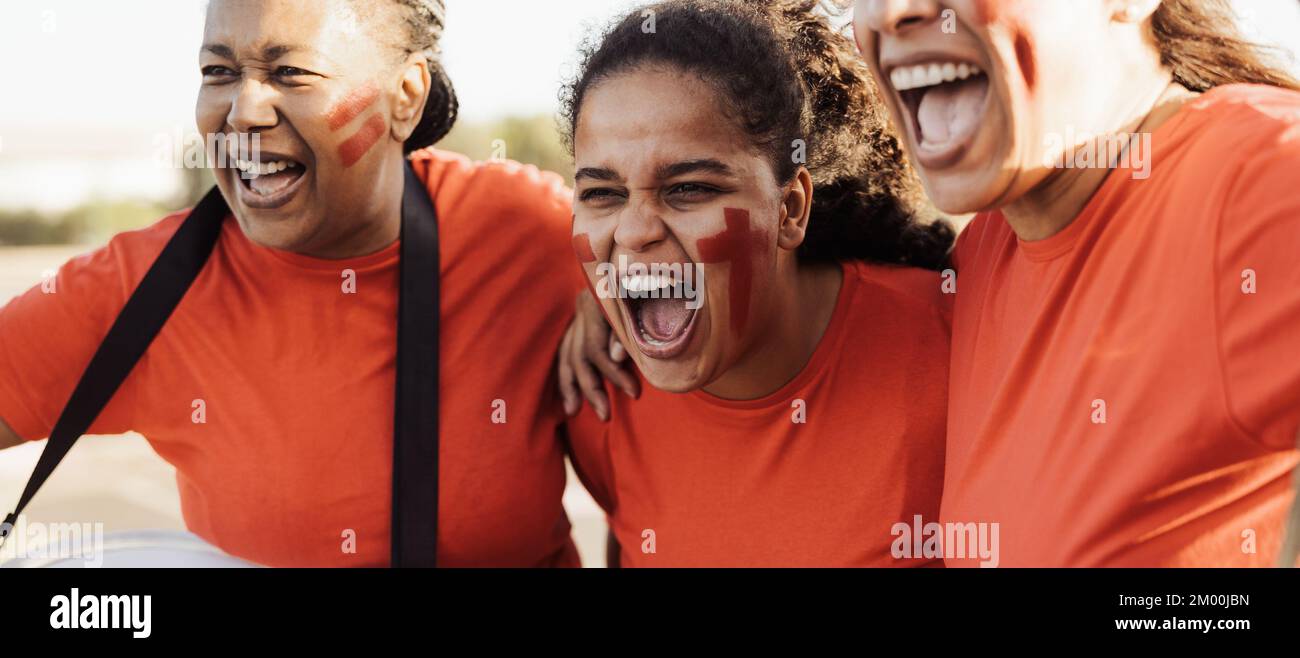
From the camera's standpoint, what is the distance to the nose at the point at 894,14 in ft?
7.13

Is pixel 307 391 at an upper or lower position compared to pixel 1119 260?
lower

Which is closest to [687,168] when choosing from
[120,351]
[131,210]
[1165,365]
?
[1165,365]

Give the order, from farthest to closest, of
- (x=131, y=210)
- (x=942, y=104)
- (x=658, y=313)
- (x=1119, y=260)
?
1. (x=131, y=210)
2. (x=658, y=313)
3. (x=942, y=104)
4. (x=1119, y=260)

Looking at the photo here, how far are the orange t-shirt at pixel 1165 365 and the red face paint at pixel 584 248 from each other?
3.01 feet

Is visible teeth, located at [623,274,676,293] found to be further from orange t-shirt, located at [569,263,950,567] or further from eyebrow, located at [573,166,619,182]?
orange t-shirt, located at [569,263,950,567]

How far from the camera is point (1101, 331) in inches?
81.8

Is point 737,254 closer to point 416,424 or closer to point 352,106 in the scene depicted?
point 416,424

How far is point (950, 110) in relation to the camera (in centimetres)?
230

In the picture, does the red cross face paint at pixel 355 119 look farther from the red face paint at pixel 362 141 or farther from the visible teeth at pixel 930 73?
the visible teeth at pixel 930 73

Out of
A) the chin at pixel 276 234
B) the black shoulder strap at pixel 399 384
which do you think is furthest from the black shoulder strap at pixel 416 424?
the chin at pixel 276 234

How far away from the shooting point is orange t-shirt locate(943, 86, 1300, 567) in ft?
5.94

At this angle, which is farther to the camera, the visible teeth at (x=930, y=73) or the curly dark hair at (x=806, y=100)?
the curly dark hair at (x=806, y=100)

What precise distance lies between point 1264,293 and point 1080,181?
0.45 meters
